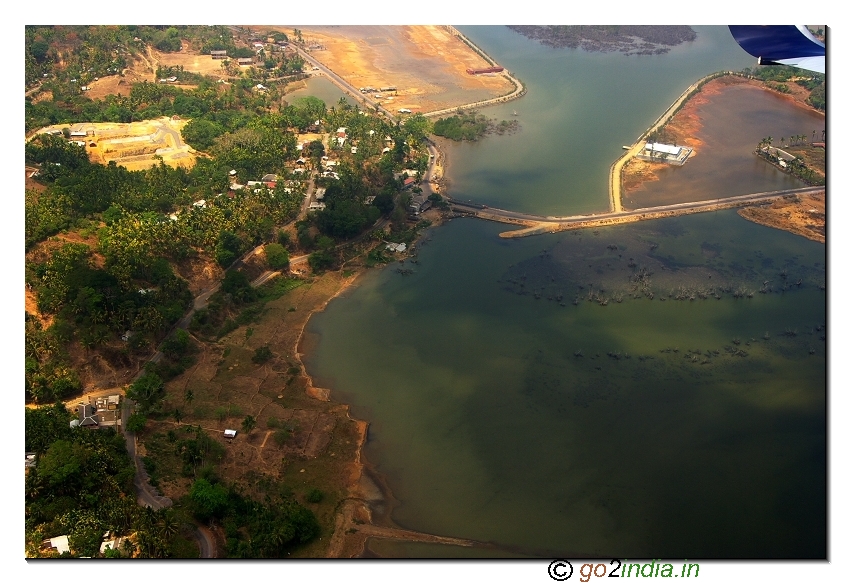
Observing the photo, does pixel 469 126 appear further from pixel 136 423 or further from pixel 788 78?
pixel 136 423

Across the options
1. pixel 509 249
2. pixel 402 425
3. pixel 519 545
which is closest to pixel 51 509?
pixel 402 425

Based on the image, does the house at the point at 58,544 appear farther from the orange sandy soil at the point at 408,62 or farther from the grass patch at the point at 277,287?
the orange sandy soil at the point at 408,62

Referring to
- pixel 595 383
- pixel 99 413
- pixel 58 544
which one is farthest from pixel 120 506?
pixel 595 383

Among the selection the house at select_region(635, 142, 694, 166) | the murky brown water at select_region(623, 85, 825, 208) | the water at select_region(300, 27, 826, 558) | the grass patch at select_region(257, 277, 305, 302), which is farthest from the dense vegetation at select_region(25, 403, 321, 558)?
the house at select_region(635, 142, 694, 166)

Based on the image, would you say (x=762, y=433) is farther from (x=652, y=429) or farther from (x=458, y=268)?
(x=458, y=268)

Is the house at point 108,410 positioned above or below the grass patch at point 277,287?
below

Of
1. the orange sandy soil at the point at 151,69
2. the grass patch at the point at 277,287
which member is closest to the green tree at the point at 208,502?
the grass patch at the point at 277,287
